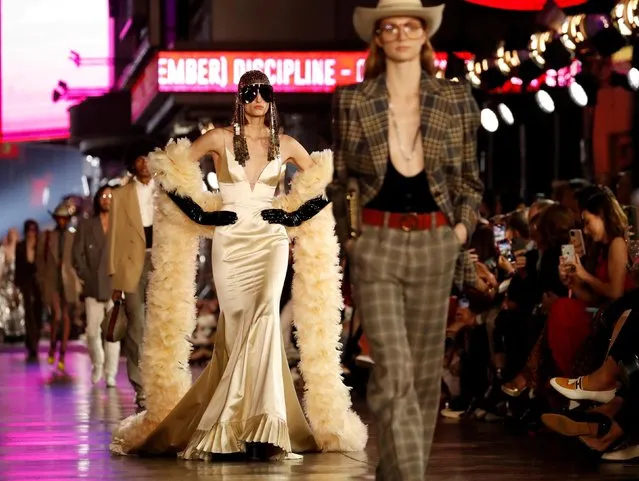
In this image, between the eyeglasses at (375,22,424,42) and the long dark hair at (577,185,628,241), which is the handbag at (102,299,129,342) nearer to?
the long dark hair at (577,185,628,241)

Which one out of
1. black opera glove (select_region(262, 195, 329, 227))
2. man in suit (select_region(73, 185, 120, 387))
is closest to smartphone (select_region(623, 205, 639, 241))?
black opera glove (select_region(262, 195, 329, 227))

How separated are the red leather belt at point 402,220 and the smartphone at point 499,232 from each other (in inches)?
193

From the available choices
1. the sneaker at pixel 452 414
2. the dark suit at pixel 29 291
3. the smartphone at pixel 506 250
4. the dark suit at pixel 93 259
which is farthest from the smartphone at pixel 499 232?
the dark suit at pixel 29 291

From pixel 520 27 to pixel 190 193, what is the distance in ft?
25.6

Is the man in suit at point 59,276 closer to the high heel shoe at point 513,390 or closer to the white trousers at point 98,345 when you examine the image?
the white trousers at point 98,345

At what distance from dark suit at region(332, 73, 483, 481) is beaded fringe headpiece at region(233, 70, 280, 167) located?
2400mm

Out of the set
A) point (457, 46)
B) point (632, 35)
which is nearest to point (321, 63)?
point (457, 46)

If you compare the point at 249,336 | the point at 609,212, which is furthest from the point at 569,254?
the point at 249,336

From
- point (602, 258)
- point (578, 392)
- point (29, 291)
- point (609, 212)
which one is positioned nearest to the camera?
point (578, 392)

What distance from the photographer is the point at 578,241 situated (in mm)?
8898

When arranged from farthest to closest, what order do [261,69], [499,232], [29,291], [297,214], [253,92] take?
[261,69]
[29,291]
[499,232]
[297,214]
[253,92]

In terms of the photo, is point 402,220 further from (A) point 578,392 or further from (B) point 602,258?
(B) point 602,258

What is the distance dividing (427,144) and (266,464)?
8.57ft

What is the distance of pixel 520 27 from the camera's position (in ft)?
50.1
